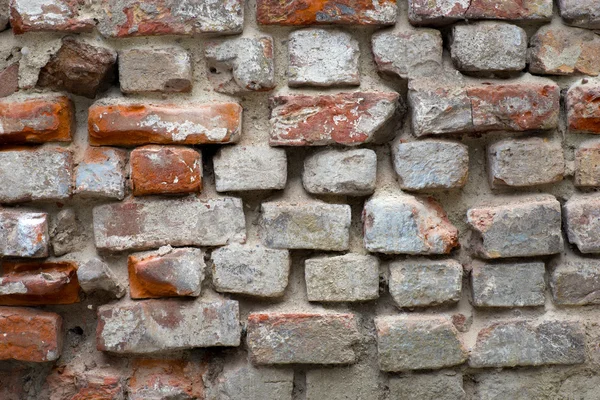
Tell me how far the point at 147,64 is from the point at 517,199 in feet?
2.56

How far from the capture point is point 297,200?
131 cm

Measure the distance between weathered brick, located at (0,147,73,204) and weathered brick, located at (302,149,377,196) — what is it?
501 mm

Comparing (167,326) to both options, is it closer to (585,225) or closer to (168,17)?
(168,17)

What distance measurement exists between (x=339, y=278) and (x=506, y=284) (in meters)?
0.33

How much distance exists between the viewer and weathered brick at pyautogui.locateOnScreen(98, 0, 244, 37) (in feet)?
4.16

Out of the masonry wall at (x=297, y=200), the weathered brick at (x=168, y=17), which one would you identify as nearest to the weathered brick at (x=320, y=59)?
the masonry wall at (x=297, y=200)

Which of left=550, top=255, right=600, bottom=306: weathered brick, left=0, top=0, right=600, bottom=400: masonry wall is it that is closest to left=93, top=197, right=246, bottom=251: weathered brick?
left=0, top=0, right=600, bottom=400: masonry wall

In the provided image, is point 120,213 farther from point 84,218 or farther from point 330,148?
point 330,148

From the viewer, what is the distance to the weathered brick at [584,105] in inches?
51.1

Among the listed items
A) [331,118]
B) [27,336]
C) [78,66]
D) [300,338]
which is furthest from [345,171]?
[27,336]

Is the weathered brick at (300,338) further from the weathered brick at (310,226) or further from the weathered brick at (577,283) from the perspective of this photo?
the weathered brick at (577,283)

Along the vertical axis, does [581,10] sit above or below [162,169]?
above

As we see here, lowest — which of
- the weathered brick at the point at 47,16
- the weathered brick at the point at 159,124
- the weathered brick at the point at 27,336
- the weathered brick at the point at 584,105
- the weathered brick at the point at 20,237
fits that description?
the weathered brick at the point at 27,336

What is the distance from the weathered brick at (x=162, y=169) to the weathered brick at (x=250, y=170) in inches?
2.2
